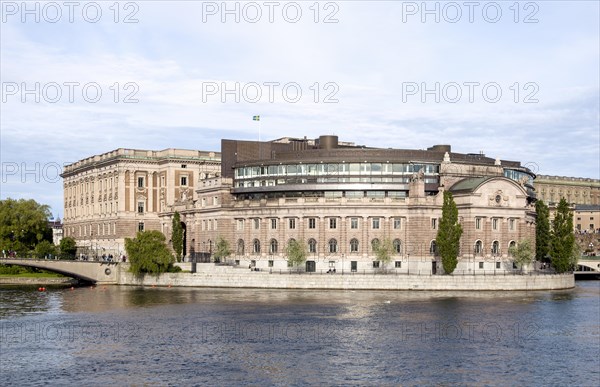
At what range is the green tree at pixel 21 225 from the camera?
190m

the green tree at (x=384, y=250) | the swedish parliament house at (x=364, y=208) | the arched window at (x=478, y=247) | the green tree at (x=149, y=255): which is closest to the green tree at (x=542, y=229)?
the swedish parliament house at (x=364, y=208)

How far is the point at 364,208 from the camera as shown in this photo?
476ft

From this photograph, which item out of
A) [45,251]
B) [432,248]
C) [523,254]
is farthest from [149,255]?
[523,254]

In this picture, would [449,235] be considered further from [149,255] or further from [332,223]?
[149,255]

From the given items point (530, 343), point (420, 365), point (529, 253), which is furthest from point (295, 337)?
point (529, 253)

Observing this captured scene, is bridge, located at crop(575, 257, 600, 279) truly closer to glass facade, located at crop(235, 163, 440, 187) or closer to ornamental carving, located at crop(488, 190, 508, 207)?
ornamental carving, located at crop(488, 190, 508, 207)

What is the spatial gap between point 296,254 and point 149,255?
2351 centimetres

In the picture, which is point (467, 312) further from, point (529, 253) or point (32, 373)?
point (32, 373)

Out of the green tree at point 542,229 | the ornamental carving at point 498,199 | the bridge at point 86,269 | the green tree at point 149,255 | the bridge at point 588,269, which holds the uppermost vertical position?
the ornamental carving at point 498,199

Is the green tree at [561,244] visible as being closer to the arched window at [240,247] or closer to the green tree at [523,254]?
the green tree at [523,254]

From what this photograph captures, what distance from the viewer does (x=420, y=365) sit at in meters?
71.9

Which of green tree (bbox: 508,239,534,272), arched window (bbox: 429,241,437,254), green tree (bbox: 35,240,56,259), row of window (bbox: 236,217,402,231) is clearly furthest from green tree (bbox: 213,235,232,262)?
green tree (bbox: 508,239,534,272)

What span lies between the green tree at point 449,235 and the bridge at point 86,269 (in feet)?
176

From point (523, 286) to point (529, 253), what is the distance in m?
9.88
